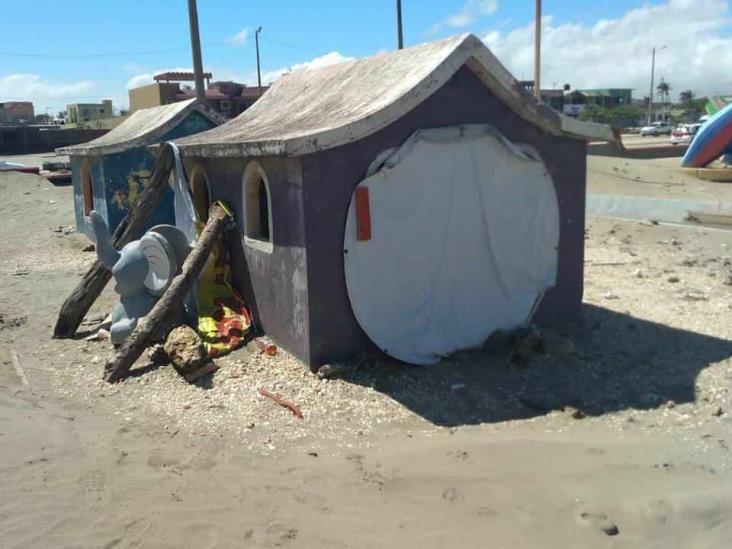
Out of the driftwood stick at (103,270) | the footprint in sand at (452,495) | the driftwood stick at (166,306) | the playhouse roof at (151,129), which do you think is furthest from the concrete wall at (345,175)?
the playhouse roof at (151,129)

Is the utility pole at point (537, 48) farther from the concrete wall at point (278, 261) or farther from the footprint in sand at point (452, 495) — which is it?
the footprint in sand at point (452, 495)

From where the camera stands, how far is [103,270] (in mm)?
9203

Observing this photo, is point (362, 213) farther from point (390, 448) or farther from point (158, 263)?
point (158, 263)

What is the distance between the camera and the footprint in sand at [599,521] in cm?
446

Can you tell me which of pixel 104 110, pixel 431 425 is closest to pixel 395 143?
pixel 431 425

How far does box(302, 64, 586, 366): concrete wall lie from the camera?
6602 mm

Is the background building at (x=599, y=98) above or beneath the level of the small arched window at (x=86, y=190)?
above

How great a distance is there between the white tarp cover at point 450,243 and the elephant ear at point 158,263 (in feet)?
8.00

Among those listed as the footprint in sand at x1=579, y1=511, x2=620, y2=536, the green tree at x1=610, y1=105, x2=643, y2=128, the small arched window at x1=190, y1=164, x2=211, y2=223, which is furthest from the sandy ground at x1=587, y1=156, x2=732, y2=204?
the green tree at x1=610, y1=105, x2=643, y2=128

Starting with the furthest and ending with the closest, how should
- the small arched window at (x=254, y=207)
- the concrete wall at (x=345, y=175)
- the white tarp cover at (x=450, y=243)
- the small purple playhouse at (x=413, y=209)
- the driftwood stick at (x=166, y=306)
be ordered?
the small arched window at (x=254, y=207), the driftwood stick at (x=166, y=306), the white tarp cover at (x=450, y=243), the small purple playhouse at (x=413, y=209), the concrete wall at (x=345, y=175)

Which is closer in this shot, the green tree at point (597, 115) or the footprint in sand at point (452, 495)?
the footprint in sand at point (452, 495)

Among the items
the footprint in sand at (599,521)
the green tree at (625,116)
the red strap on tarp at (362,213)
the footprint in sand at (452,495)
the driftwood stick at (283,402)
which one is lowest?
the footprint in sand at (599,521)

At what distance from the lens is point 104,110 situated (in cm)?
8288

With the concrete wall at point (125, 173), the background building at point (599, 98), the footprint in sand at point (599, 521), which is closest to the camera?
the footprint in sand at point (599, 521)
